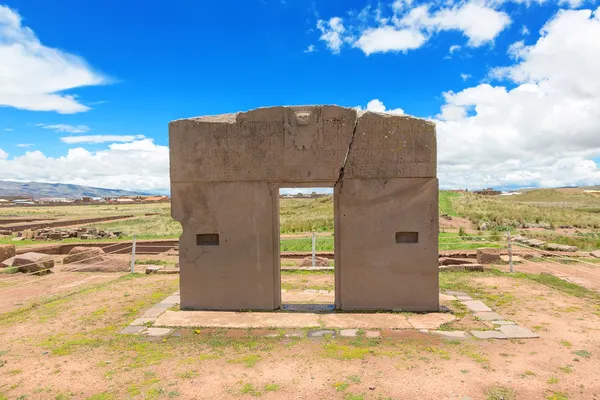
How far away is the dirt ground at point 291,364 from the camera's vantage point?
4352 millimetres

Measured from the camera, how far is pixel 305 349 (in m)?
5.54

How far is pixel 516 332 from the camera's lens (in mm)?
6074

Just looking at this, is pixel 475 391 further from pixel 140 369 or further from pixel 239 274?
pixel 239 274

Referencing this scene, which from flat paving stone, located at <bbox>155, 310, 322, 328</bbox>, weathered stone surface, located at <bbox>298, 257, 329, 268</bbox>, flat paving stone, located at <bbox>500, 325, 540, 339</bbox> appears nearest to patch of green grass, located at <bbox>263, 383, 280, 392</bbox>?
flat paving stone, located at <bbox>155, 310, 322, 328</bbox>

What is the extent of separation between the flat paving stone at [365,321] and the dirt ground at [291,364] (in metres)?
0.52

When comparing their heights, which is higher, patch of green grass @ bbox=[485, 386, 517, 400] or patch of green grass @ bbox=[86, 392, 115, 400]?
patch of green grass @ bbox=[485, 386, 517, 400]

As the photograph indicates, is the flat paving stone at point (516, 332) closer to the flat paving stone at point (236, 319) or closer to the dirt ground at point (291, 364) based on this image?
the dirt ground at point (291, 364)

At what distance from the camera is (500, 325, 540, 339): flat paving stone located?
591 cm

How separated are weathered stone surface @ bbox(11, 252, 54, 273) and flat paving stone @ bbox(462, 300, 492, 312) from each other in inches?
462

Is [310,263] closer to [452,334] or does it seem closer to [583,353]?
[452,334]

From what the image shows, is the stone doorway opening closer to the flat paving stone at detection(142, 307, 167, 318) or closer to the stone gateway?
the stone gateway

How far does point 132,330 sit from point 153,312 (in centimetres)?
94

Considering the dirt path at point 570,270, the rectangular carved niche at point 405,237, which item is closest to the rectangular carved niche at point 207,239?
the rectangular carved niche at point 405,237

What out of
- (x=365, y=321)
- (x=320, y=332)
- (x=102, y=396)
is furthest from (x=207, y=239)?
(x=102, y=396)
